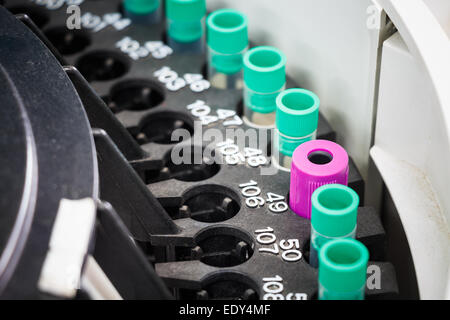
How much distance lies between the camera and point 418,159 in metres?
1.01

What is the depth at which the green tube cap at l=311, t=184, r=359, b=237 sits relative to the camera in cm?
87

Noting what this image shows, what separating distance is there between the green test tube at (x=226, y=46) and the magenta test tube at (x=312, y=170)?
24 centimetres

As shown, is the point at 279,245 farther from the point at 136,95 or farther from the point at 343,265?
the point at 136,95

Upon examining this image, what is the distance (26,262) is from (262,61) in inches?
20.3

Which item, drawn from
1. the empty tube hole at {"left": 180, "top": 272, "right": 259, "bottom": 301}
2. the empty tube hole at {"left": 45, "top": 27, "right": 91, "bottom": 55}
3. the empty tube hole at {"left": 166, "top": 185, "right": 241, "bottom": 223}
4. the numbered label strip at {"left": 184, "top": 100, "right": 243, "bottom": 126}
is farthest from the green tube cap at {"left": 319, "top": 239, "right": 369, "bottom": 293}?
the empty tube hole at {"left": 45, "top": 27, "right": 91, "bottom": 55}

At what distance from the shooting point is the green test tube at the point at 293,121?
100 cm

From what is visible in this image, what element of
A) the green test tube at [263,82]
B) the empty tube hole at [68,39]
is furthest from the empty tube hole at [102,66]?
the green test tube at [263,82]

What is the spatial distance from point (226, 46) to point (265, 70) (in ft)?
0.37

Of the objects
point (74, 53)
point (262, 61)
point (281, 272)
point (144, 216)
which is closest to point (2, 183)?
point (144, 216)

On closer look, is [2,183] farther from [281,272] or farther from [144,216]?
[281,272]

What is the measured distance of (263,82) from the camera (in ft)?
3.54

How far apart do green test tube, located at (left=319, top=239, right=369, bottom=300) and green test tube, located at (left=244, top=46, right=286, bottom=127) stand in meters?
0.31

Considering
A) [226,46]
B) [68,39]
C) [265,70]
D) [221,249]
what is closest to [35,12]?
[68,39]

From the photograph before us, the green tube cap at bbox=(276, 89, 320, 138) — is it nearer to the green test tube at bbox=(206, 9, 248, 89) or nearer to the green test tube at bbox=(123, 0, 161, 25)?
the green test tube at bbox=(206, 9, 248, 89)
